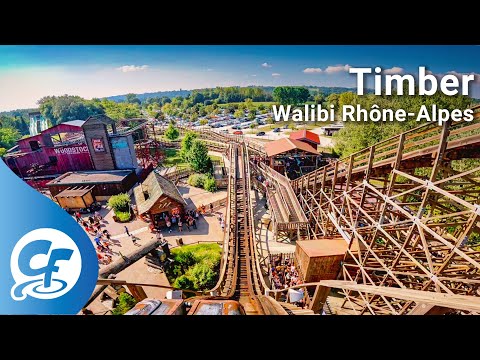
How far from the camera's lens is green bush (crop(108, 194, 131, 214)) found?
12.9m

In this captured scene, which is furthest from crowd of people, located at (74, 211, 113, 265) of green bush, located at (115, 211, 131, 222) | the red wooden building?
the red wooden building

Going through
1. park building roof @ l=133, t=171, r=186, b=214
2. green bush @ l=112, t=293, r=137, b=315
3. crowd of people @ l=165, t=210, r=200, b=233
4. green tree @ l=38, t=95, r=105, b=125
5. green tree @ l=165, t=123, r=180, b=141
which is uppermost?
green tree @ l=38, t=95, r=105, b=125

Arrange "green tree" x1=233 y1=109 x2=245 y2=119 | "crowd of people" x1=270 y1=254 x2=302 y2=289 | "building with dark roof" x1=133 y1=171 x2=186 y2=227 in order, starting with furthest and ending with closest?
"green tree" x1=233 y1=109 x2=245 y2=119 → "building with dark roof" x1=133 y1=171 x2=186 y2=227 → "crowd of people" x1=270 y1=254 x2=302 y2=289

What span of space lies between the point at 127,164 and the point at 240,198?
332 inches

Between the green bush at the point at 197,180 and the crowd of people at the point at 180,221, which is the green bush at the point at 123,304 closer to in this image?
the crowd of people at the point at 180,221

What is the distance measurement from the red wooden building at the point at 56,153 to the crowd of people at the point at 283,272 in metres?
13.9

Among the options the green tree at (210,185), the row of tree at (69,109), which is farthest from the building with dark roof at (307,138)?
the row of tree at (69,109)

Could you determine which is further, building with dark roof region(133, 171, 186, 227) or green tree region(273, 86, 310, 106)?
building with dark roof region(133, 171, 186, 227)

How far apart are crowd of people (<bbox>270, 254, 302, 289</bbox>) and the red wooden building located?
1390 cm

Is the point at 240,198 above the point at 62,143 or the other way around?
the other way around

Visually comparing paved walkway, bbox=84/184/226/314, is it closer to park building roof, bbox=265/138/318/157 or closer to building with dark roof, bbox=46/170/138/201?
building with dark roof, bbox=46/170/138/201

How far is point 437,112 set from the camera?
13.9 ft
